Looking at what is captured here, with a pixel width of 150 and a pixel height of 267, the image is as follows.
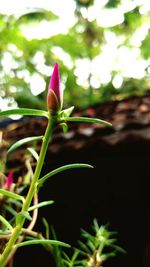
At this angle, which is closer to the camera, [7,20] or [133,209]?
[133,209]

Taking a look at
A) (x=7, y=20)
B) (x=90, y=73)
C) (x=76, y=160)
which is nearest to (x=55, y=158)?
(x=76, y=160)

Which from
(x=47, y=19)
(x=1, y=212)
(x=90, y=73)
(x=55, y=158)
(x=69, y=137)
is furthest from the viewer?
(x=47, y=19)

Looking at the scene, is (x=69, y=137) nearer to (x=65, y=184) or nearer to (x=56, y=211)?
(x=65, y=184)

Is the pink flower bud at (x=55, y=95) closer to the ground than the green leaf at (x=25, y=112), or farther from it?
farther from it

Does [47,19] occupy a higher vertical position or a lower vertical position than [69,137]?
higher

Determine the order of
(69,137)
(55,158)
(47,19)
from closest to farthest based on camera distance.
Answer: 1. (55,158)
2. (69,137)
3. (47,19)

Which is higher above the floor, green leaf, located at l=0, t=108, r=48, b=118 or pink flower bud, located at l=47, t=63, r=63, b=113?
pink flower bud, located at l=47, t=63, r=63, b=113

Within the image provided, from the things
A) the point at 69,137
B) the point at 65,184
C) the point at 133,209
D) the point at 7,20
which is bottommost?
the point at 133,209
